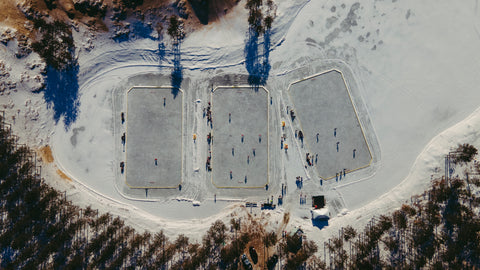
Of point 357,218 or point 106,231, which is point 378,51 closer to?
point 357,218

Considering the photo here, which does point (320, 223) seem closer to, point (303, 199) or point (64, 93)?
point (303, 199)

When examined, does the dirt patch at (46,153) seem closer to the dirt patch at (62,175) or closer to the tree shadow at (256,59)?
the dirt patch at (62,175)

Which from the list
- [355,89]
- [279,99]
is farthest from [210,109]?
[355,89]

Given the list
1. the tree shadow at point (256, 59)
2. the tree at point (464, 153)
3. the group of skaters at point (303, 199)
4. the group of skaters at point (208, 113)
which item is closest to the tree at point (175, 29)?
the tree shadow at point (256, 59)

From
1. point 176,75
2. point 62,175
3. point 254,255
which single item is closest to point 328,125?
point 254,255

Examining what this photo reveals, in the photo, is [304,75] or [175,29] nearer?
[175,29]

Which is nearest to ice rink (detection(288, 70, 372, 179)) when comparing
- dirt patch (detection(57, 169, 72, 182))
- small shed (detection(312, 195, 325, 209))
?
small shed (detection(312, 195, 325, 209))
